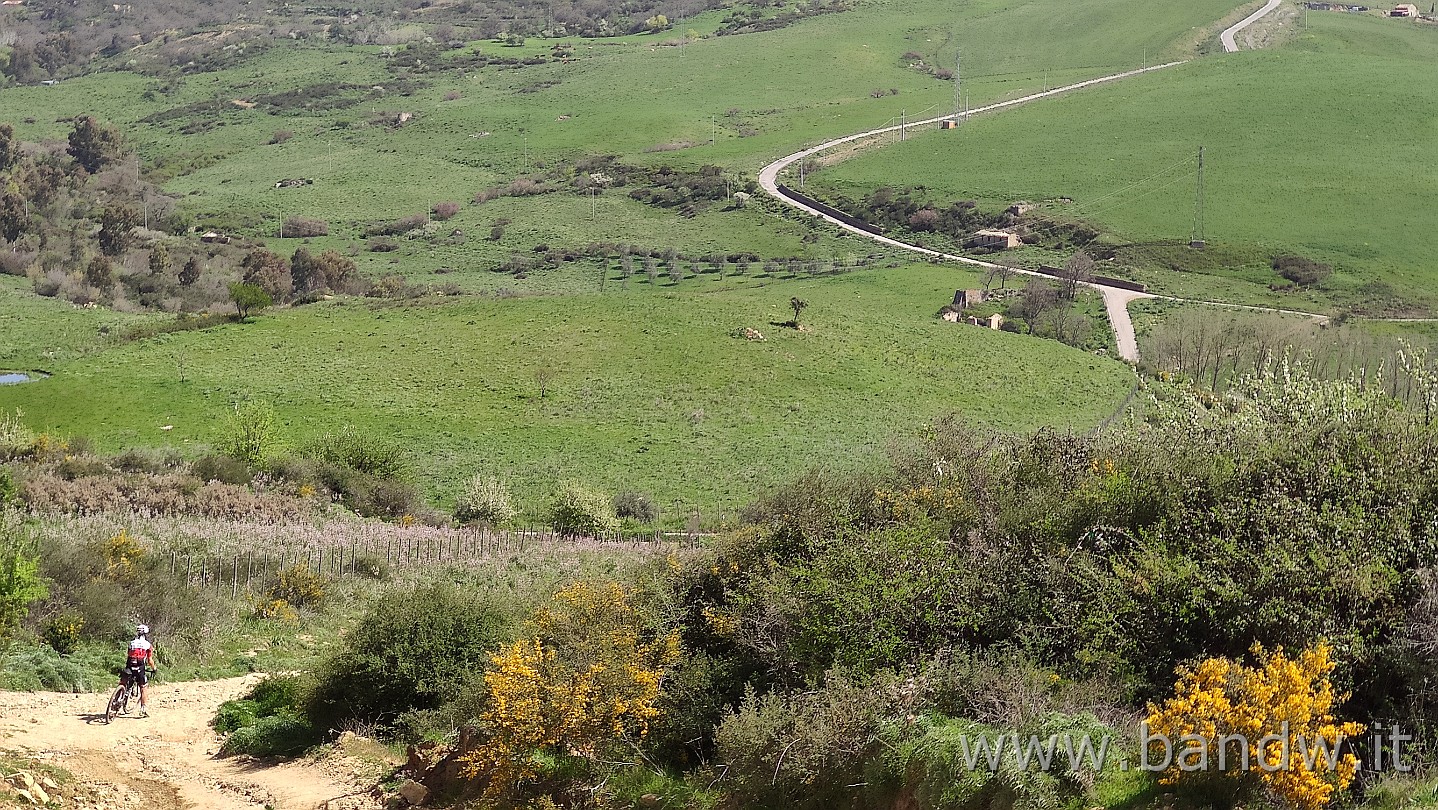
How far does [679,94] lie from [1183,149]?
233ft

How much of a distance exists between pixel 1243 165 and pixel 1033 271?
3233 centimetres

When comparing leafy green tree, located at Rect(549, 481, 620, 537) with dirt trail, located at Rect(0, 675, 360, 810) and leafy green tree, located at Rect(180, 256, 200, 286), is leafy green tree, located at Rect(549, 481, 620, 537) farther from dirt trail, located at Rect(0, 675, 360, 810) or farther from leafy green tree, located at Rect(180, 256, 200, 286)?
leafy green tree, located at Rect(180, 256, 200, 286)

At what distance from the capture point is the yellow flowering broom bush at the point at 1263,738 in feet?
34.0

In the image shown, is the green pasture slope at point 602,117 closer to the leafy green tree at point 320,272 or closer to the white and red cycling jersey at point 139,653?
the leafy green tree at point 320,272

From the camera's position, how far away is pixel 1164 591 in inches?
535

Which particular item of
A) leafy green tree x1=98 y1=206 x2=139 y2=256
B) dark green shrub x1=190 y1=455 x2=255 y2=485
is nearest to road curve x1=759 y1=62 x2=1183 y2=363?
dark green shrub x1=190 y1=455 x2=255 y2=485

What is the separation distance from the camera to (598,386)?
182 feet

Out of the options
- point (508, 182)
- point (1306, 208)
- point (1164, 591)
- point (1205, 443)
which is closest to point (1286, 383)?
point (1205, 443)

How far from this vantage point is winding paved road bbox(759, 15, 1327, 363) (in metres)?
86.6

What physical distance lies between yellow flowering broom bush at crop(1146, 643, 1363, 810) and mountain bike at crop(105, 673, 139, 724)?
13527 millimetres

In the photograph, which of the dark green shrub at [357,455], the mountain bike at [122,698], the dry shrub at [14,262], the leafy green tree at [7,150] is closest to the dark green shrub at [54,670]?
the mountain bike at [122,698]

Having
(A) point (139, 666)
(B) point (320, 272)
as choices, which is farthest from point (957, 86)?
(A) point (139, 666)

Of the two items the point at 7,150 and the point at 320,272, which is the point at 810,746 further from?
the point at 7,150

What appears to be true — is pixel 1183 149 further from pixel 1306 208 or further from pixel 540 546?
pixel 540 546
